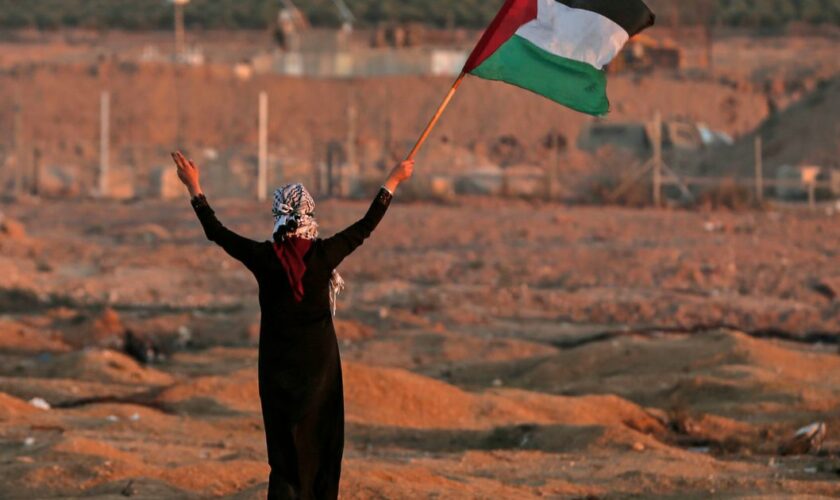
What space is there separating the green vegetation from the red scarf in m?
67.3

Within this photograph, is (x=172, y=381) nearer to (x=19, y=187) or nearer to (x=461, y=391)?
(x=461, y=391)

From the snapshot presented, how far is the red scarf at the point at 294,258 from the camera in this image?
24.8 ft

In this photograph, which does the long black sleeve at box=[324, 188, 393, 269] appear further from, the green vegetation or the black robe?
the green vegetation

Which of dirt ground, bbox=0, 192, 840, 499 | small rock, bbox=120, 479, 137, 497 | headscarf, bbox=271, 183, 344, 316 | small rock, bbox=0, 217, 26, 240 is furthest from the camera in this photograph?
small rock, bbox=0, 217, 26, 240

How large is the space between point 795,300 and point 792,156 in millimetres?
16459

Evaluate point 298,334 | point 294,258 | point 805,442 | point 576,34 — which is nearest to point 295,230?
point 294,258

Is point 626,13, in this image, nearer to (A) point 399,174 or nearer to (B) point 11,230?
(A) point 399,174

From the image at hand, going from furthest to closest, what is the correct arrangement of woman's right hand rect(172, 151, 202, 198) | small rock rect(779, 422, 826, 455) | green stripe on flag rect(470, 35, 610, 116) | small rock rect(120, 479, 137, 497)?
1. small rock rect(779, 422, 826, 455)
2. small rock rect(120, 479, 137, 497)
3. green stripe on flag rect(470, 35, 610, 116)
4. woman's right hand rect(172, 151, 202, 198)

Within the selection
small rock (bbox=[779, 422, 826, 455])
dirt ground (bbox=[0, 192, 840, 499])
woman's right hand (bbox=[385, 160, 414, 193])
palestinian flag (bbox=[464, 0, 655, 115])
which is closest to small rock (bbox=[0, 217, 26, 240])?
dirt ground (bbox=[0, 192, 840, 499])

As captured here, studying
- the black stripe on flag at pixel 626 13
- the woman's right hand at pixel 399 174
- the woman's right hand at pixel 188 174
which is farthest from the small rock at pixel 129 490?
the black stripe on flag at pixel 626 13

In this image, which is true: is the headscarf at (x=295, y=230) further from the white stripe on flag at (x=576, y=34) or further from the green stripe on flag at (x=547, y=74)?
the white stripe on flag at (x=576, y=34)

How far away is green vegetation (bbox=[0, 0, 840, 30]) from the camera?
80062mm

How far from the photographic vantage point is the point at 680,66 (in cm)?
6316

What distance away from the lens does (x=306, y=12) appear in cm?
8469
